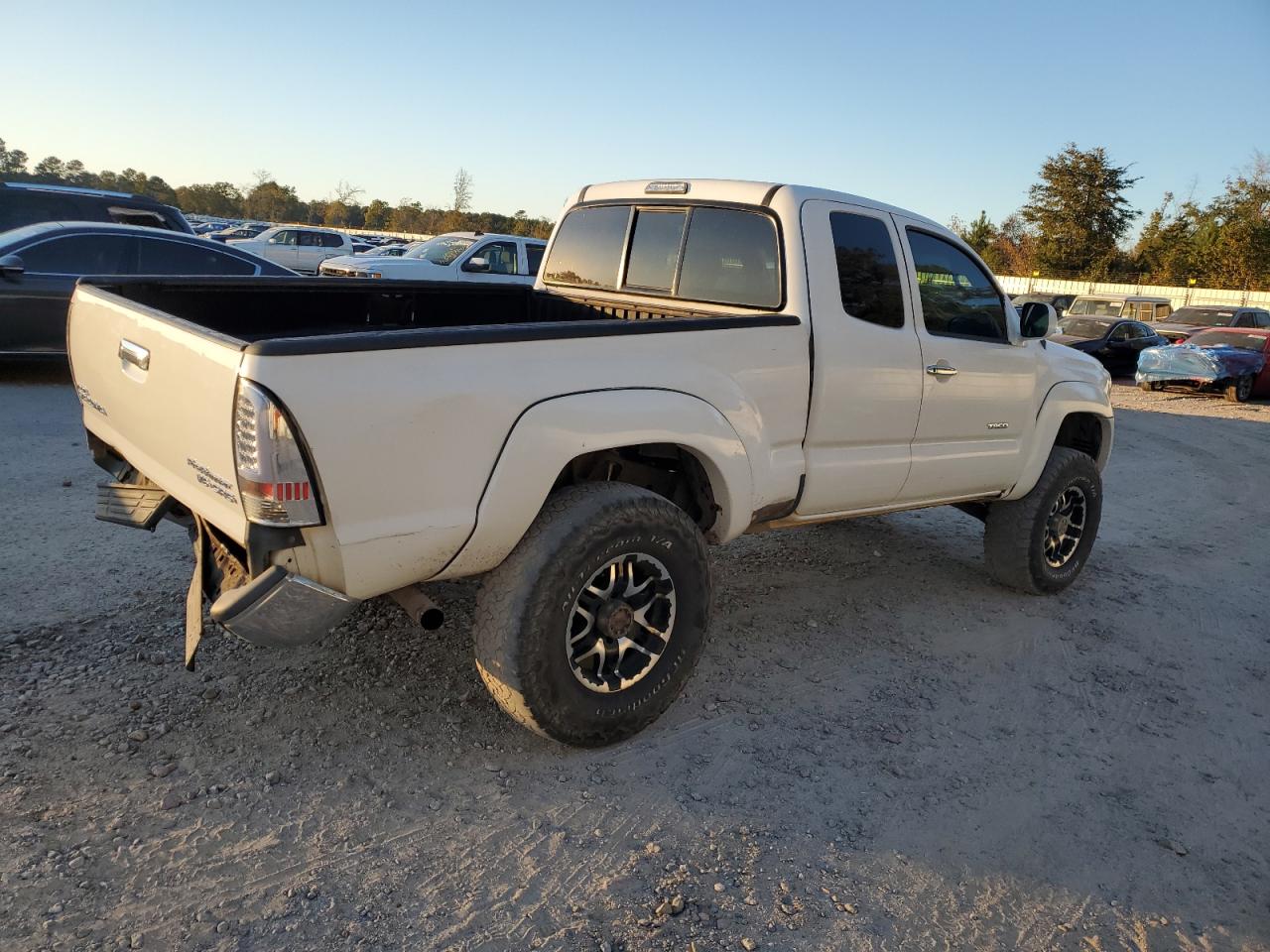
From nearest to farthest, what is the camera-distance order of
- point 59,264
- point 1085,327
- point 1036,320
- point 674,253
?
point 674,253, point 1036,320, point 59,264, point 1085,327

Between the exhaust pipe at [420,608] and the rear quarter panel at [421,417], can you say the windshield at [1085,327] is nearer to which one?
the rear quarter panel at [421,417]

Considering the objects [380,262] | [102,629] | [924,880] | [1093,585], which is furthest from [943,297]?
[380,262]

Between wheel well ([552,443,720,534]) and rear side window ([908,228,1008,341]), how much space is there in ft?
5.02

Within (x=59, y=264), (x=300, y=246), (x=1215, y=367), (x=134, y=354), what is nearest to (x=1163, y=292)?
(x=1215, y=367)

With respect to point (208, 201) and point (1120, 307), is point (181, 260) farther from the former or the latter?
point (208, 201)

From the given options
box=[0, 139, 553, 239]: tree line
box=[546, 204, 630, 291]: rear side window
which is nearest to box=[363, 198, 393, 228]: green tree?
box=[0, 139, 553, 239]: tree line

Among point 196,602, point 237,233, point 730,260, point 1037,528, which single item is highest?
point 730,260

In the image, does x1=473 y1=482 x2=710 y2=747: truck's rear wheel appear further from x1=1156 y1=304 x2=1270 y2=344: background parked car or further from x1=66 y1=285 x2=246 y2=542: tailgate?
x1=1156 y1=304 x2=1270 y2=344: background parked car

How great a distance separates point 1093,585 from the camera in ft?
18.8

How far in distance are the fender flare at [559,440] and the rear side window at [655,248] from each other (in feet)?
4.29

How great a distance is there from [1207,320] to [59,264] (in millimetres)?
20713

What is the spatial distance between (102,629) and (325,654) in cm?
97

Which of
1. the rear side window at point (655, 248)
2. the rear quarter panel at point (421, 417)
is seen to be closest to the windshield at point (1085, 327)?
the rear side window at point (655, 248)

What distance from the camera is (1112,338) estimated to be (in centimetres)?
1783
